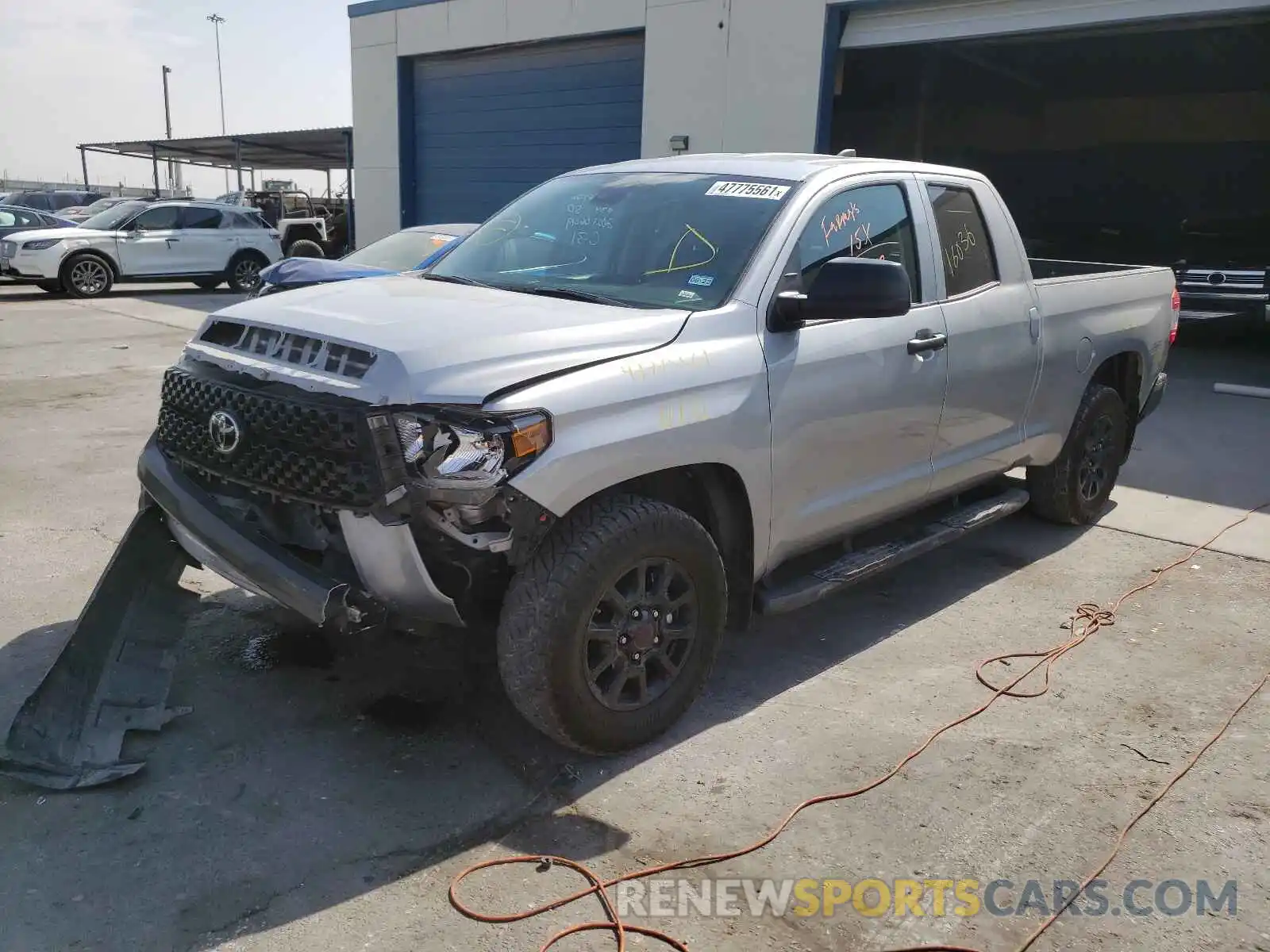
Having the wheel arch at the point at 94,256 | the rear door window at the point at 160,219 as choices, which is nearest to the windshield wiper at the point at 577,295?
the wheel arch at the point at 94,256

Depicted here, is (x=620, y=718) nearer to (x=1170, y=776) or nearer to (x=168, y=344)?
(x=1170, y=776)

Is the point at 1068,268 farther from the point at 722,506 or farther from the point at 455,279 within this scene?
the point at 455,279

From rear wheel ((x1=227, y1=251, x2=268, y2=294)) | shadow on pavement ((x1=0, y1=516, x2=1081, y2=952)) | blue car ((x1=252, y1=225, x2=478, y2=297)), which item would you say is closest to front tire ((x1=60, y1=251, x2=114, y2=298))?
rear wheel ((x1=227, y1=251, x2=268, y2=294))

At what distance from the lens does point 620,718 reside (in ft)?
11.1

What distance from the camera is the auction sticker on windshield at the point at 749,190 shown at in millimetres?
3972

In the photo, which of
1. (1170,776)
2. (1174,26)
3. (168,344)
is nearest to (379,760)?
(1170,776)

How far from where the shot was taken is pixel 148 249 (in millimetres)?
18297

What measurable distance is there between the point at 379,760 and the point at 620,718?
2.60ft

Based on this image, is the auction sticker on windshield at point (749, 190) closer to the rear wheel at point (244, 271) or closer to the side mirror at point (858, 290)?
the side mirror at point (858, 290)

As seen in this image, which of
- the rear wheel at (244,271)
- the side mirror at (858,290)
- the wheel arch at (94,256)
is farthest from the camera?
the rear wheel at (244,271)

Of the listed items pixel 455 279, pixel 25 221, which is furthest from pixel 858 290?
pixel 25 221

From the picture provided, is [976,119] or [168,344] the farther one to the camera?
[976,119]

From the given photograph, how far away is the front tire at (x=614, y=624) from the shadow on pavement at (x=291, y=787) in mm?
200

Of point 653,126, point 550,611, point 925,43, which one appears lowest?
point 550,611
